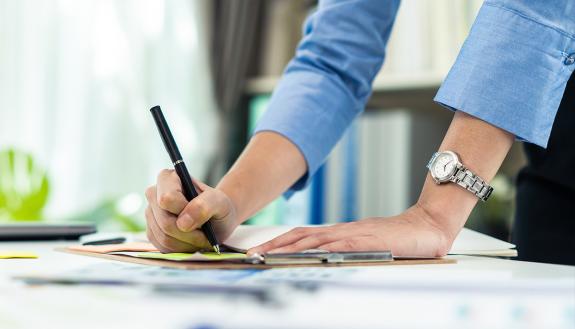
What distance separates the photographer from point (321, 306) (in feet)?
1.24

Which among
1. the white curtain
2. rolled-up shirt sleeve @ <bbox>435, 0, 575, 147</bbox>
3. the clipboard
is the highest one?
the white curtain

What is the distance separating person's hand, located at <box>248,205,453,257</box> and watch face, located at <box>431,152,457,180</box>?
0.20ft

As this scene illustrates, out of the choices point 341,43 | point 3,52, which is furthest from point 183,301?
point 3,52

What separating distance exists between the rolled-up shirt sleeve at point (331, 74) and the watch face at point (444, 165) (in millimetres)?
296

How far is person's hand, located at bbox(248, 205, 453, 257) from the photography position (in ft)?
2.33

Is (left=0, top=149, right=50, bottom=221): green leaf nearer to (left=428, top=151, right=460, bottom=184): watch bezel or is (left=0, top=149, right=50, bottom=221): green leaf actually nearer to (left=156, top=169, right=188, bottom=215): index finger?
(left=156, top=169, right=188, bottom=215): index finger

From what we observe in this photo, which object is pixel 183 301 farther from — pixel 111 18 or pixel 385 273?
pixel 111 18

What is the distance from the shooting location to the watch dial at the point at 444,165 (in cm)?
79

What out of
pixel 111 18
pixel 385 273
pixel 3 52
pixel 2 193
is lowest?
pixel 385 273

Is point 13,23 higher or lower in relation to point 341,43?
higher

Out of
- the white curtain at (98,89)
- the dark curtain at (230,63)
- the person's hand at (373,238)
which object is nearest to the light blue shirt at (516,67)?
the person's hand at (373,238)

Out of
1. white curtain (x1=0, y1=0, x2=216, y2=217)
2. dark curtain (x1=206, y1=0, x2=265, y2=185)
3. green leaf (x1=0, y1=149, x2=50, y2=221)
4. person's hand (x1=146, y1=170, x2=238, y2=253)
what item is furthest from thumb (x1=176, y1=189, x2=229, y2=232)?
dark curtain (x1=206, y1=0, x2=265, y2=185)

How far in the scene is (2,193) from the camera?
6.30 ft

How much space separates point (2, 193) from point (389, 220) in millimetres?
1456
